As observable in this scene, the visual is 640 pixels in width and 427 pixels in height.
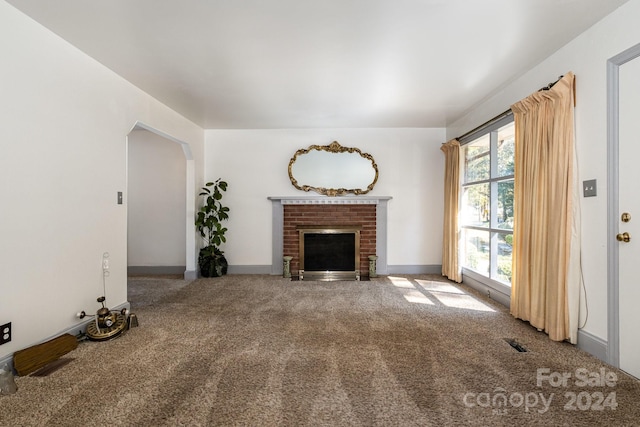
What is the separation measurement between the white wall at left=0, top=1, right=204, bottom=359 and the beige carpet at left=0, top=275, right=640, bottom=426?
0.47 metres

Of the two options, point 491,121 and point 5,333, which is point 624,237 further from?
point 5,333

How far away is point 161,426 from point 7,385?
109 cm

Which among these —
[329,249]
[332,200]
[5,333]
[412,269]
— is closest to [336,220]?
[332,200]

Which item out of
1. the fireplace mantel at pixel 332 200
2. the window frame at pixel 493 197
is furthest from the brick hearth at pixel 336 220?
the window frame at pixel 493 197

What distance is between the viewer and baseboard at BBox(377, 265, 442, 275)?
475 cm

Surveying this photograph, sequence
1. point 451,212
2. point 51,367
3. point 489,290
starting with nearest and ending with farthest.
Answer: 1. point 51,367
2. point 489,290
3. point 451,212

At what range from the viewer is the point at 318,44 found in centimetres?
228

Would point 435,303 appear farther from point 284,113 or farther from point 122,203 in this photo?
point 122,203

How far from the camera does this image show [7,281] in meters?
1.86

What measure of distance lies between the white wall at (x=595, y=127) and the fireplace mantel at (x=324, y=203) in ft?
8.98

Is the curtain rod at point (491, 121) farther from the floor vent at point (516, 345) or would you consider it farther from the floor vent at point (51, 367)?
the floor vent at point (51, 367)

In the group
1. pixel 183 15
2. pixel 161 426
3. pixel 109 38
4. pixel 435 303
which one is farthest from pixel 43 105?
pixel 435 303

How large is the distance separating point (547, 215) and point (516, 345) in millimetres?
1140

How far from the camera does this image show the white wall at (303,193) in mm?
4793
